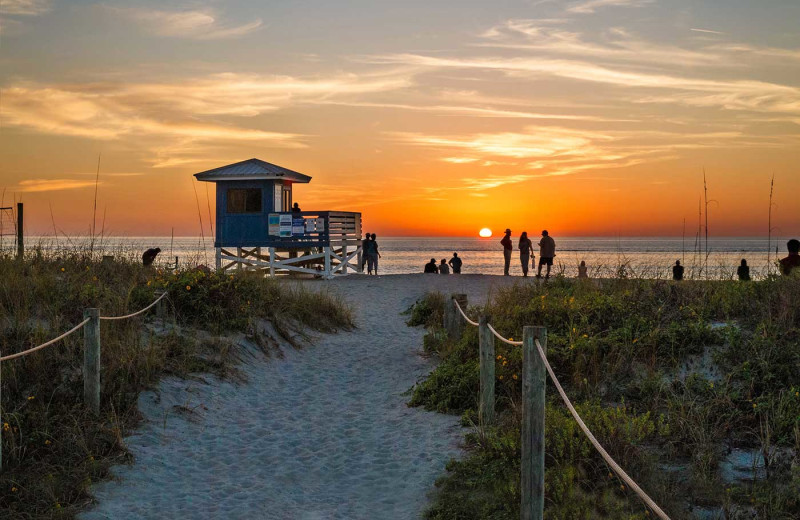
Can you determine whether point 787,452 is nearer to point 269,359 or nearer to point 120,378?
point 120,378

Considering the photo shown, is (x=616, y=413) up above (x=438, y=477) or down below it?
above

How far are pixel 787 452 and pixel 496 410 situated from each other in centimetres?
316

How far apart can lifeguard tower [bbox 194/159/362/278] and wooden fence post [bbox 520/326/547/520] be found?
949 inches

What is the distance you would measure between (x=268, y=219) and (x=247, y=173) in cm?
206

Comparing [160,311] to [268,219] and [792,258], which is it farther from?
[268,219]

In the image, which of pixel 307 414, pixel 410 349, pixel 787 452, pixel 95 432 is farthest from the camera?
pixel 410 349

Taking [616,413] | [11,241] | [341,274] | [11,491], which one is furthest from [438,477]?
[341,274]

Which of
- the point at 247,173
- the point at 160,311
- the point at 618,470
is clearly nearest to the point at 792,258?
the point at 160,311

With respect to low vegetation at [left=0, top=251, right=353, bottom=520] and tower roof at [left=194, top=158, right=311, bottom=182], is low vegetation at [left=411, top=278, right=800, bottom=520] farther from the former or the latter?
tower roof at [left=194, top=158, right=311, bottom=182]

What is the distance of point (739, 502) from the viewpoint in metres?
5.97

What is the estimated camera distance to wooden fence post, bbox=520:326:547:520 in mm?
5270

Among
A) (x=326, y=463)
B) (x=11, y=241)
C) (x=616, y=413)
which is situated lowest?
(x=326, y=463)

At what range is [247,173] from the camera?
2886 centimetres

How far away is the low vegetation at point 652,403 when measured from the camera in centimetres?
599
